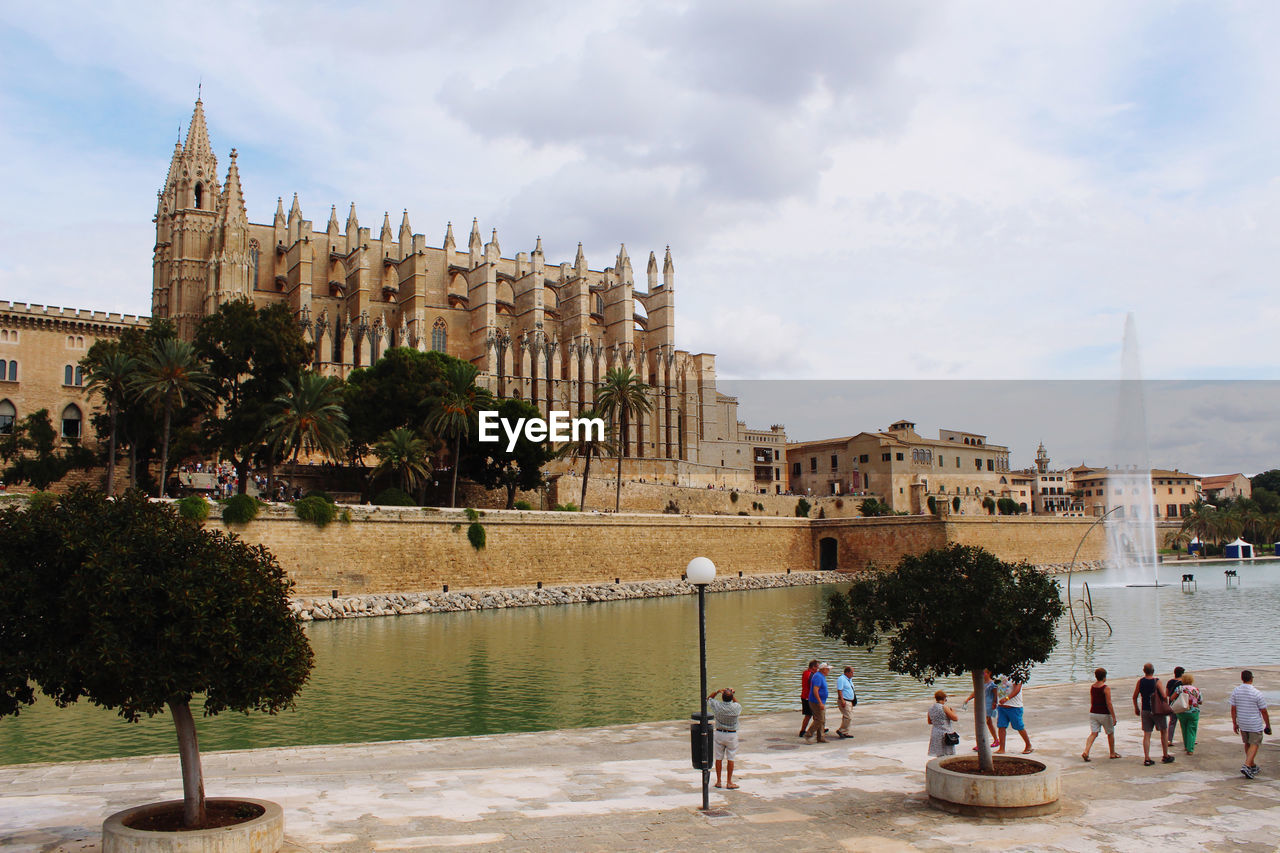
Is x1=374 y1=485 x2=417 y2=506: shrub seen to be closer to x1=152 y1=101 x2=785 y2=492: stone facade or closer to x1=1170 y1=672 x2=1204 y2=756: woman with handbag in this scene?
x1=152 y1=101 x2=785 y2=492: stone facade

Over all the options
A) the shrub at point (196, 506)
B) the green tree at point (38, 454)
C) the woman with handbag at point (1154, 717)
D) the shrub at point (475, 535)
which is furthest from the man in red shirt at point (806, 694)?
the green tree at point (38, 454)

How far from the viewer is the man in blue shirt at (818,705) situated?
11.0 m

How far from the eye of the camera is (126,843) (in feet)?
20.4

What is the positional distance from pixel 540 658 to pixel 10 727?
973 cm

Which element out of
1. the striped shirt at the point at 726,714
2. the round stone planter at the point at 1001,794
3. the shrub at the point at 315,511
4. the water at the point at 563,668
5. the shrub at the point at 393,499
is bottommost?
the water at the point at 563,668

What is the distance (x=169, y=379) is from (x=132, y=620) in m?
29.7

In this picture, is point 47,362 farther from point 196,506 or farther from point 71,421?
point 196,506

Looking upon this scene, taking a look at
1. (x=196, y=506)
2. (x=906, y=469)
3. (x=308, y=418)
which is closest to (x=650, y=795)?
(x=196, y=506)

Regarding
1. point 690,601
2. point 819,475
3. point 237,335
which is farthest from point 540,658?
point 819,475

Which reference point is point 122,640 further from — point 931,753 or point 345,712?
point 345,712

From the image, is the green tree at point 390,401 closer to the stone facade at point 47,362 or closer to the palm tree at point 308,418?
the palm tree at point 308,418

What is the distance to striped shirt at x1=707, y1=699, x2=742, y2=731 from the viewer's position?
9125mm

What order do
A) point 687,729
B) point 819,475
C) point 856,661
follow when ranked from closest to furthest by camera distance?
point 687,729
point 856,661
point 819,475

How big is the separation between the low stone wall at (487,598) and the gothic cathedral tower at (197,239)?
84.4ft
